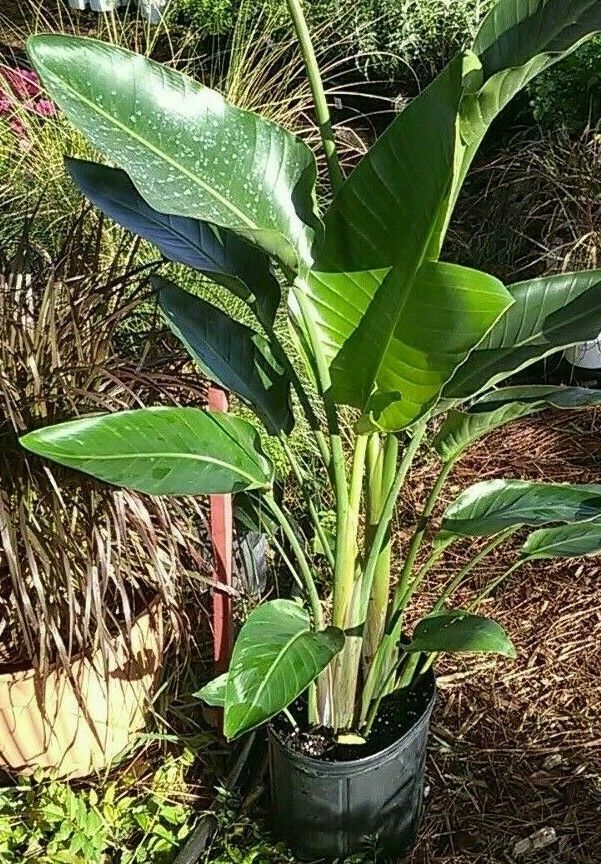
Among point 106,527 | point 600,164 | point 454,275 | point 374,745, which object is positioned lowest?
point 374,745

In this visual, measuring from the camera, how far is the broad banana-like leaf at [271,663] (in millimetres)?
1399

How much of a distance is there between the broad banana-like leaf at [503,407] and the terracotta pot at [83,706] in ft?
2.36

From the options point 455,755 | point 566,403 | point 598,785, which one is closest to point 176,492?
point 566,403

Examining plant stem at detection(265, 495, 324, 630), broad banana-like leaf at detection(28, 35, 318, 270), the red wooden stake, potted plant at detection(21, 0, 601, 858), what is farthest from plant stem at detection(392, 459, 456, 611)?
broad banana-like leaf at detection(28, 35, 318, 270)

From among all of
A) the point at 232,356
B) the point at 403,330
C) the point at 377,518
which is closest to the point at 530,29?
the point at 403,330

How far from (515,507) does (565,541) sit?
0.45ft

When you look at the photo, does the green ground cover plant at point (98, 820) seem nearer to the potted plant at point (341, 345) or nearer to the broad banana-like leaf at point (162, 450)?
the potted plant at point (341, 345)

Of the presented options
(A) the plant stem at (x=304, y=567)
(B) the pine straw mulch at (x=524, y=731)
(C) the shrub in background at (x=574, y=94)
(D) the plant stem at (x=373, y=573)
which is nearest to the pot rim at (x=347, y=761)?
(D) the plant stem at (x=373, y=573)

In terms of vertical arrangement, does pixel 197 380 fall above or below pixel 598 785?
above

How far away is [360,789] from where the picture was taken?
1822 mm

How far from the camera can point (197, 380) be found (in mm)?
2074

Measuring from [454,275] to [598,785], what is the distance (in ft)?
4.51

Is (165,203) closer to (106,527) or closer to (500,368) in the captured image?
(500,368)

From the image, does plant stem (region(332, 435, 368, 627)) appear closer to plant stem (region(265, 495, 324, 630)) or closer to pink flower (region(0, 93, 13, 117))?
plant stem (region(265, 495, 324, 630))
